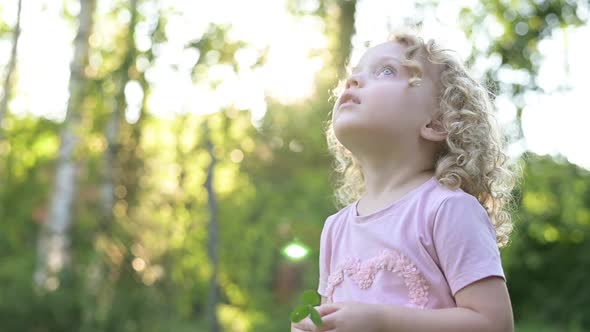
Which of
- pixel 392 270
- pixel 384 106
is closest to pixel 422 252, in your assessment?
pixel 392 270

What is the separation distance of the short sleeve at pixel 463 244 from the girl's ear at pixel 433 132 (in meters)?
0.19

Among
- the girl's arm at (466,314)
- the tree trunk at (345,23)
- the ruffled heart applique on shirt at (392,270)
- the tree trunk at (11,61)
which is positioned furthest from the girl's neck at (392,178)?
the tree trunk at (11,61)

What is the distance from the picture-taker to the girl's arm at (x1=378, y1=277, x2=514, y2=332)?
4.55 feet

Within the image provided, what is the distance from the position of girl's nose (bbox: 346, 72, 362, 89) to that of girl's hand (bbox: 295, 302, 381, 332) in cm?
51

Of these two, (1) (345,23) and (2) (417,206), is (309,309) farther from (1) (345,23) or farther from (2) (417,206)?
(1) (345,23)

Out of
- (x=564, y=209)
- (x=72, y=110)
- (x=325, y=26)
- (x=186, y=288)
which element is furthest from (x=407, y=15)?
(x=186, y=288)

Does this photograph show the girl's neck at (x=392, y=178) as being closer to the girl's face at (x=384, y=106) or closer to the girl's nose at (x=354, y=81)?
the girl's face at (x=384, y=106)

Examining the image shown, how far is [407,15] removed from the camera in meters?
9.52

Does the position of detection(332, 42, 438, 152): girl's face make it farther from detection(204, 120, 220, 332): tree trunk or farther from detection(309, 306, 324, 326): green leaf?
detection(204, 120, 220, 332): tree trunk

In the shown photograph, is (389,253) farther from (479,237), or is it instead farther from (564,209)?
(564,209)

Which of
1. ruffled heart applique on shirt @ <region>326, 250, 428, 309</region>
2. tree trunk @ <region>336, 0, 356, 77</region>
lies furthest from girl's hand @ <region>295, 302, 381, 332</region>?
tree trunk @ <region>336, 0, 356, 77</region>

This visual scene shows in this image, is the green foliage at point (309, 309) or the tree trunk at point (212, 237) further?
the tree trunk at point (212, 237)

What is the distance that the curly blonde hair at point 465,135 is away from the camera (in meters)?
1.65

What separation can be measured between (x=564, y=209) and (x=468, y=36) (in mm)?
2454
